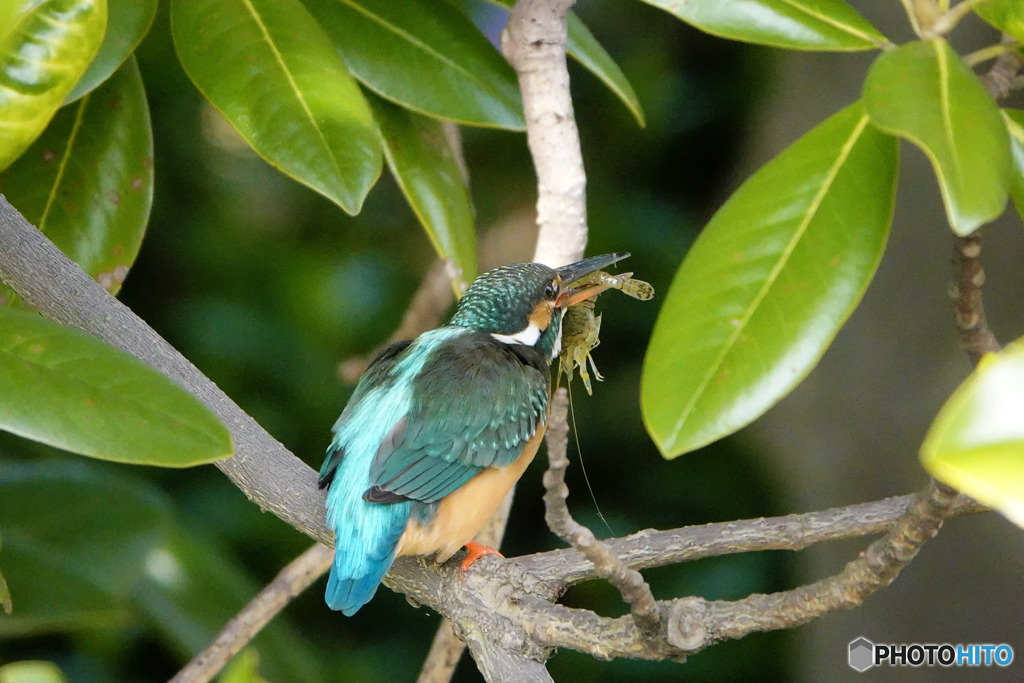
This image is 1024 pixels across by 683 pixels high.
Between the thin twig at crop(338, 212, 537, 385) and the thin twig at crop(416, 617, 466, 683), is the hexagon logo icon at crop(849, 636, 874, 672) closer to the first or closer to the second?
the thin twig at crop(416, 617, 466, 683)

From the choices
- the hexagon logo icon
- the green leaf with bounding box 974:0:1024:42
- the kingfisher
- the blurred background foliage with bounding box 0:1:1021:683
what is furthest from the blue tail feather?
the blurred background foliage with bounding box 0:1:1021:683

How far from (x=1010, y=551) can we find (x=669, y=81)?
183 cm

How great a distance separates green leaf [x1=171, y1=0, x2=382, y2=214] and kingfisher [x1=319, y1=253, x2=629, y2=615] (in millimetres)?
291

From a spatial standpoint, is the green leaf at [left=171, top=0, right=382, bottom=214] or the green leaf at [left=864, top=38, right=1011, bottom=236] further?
the green leaf at [left=171, top=0, right=382, bottom=214]

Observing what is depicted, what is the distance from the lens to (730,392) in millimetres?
1022

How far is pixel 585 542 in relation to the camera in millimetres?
931

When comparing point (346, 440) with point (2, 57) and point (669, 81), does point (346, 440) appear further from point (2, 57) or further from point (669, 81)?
point (669, 81)

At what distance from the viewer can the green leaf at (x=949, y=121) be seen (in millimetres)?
925

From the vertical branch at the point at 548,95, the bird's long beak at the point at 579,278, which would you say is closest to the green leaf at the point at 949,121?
the vertical branch at the point at 548,95

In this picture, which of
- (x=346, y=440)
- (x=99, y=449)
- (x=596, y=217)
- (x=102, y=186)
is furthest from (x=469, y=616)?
(x=596, y=217)

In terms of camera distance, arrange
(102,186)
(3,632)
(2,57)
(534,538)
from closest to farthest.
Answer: (2,57), (102,186), (3,632), (534,538)

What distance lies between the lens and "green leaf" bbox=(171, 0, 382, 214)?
4.53 feet

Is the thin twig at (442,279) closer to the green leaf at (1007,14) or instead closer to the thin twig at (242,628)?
the thin twig at (242,628)

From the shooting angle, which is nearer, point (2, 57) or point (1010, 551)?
point (2, 57)
